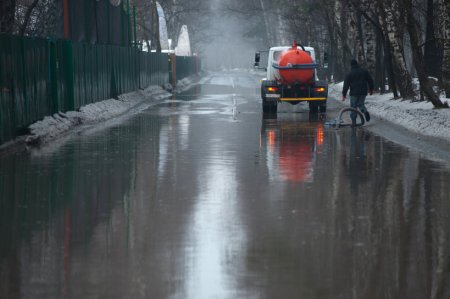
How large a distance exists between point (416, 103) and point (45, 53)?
13.6 meters

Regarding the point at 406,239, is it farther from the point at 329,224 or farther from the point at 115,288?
the point at 115,288

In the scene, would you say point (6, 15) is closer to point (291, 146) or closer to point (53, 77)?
point (53, 77)

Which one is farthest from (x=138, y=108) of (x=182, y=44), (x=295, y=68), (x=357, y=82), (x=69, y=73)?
(x=182, y=44)

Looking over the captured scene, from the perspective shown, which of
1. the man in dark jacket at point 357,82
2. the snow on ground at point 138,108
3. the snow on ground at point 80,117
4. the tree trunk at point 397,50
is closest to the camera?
the snow on ground at point 80,117

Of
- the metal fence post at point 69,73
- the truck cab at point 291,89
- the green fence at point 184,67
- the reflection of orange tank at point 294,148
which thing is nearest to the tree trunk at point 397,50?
the truck cab at point 291,89

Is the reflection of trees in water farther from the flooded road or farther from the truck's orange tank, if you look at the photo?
the truck's orange tank

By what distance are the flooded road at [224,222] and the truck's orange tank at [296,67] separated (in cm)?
1326

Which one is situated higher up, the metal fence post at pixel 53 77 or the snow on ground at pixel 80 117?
the metal fence post at pixel 53 77

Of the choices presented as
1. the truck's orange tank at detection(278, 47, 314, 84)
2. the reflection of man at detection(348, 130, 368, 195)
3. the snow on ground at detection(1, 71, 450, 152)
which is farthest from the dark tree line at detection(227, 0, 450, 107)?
the reflection of man at detection(348, 130, 368, 195)

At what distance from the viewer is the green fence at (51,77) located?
826 inches

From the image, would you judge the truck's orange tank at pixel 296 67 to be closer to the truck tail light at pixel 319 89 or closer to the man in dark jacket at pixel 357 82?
the truck tail light at pixel 319 89

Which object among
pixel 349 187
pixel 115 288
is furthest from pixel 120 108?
pixel 115 288

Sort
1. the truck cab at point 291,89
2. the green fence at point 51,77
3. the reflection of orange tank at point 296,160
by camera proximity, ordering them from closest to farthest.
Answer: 1. the reflection of orange tank at point 296,160
2. the green fence at point 51,77
3. the truck cab at point 291,89

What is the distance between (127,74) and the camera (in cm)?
4434
